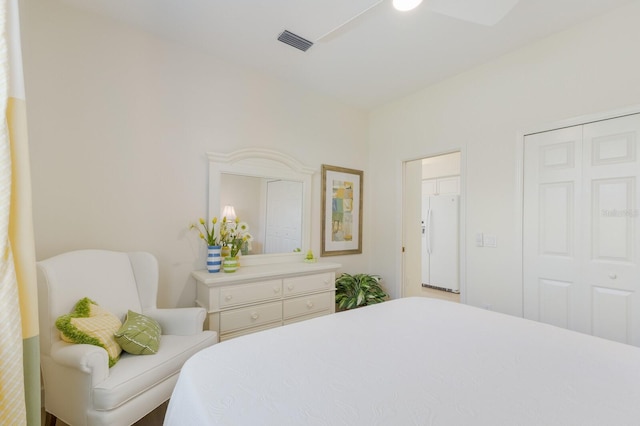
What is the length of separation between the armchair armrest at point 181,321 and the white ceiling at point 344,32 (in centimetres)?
185

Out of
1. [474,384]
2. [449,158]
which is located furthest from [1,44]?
[449,158]

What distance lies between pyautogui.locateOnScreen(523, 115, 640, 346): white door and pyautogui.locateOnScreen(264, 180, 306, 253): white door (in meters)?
2.07

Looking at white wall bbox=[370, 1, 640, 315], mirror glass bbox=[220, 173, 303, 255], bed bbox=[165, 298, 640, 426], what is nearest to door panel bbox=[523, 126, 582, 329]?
white wall bbox=[370, 1, 640, 315]

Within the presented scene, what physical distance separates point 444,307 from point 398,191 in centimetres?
193

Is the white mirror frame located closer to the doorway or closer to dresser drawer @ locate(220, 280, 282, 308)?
dresser drawer @ locate(220, 280, 282, 308)

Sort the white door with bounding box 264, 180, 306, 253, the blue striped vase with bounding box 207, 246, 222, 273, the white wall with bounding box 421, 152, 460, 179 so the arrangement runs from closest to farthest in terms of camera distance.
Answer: the blue striped vase with bounding box 207, 246, 222, 273 → the white door with bounding box 264, 180, 306, 253 → the white wall with bounding box 421, 152, 460, 179

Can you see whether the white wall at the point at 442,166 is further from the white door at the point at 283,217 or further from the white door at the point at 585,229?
the white door at the point at 283,217

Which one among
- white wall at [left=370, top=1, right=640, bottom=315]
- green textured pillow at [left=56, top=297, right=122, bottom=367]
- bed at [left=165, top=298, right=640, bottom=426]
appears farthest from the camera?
white wall at [left=370, top=1, right=640, bottom=315]

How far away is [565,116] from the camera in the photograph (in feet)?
7.15

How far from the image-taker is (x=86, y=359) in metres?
1.28

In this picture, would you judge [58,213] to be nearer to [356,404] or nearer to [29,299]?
[29,299]

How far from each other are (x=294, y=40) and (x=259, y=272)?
6.16 feet

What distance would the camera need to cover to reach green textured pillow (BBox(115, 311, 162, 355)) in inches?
60.1

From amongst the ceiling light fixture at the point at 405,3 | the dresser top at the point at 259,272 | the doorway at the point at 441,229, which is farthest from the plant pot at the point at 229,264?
the doorway at the point at 441,229
